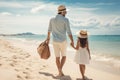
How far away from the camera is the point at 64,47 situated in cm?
749

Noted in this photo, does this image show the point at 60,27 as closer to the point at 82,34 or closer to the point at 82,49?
the point at 82,34

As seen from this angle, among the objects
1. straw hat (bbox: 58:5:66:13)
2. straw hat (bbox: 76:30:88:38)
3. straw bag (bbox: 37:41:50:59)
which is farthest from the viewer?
straw bag (bbox: 37:41:50:59)

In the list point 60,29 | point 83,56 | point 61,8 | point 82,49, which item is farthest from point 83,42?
point 61,8

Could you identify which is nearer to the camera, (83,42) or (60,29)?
(83,42)

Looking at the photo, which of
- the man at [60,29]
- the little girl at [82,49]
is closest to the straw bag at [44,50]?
the man at [60,29]

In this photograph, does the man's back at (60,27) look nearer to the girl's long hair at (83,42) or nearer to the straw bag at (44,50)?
the girl's long hair at (83,42)

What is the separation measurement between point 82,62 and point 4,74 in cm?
207

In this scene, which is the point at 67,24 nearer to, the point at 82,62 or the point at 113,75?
the point at 82,62

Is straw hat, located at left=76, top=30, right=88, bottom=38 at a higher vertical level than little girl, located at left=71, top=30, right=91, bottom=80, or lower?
higher

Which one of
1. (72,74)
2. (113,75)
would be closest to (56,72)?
(72,74)

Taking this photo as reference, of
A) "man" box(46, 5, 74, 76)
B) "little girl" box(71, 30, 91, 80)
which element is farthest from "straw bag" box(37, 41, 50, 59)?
"little girl" box(71, 30, 91, 80)

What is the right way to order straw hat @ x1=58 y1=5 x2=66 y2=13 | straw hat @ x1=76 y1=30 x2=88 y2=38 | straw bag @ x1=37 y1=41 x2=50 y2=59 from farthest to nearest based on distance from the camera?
straw bag @ x1=37 y1=41 x2=50 y2=59 < straw hat @ x1=58 y1=5 x2=66 y2=13 < straw hat @ x1=76 y1=30 x2=88 y2=38

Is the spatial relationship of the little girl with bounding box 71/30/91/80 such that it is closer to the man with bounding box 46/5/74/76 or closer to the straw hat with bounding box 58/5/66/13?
the man with bounding box 46/5/74/76

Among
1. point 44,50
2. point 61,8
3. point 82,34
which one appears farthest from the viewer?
point 44,50
